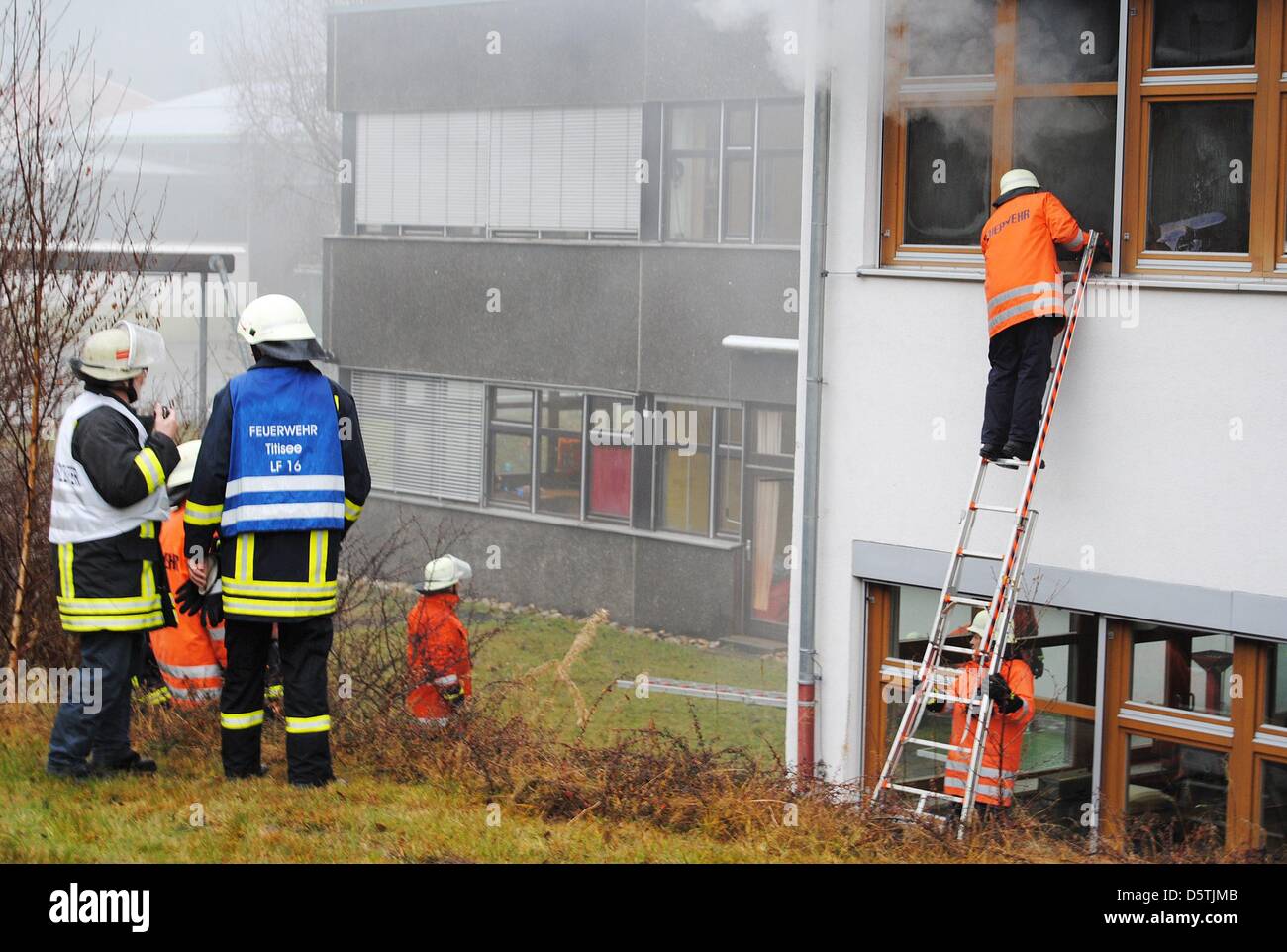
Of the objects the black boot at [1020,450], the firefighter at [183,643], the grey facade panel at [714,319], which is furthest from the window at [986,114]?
the grey facade panel at [714,319]

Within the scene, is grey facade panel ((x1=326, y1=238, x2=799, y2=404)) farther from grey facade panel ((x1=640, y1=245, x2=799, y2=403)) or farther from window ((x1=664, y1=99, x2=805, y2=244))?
window ((x1=664, y1=99, x2=805, y2=244))

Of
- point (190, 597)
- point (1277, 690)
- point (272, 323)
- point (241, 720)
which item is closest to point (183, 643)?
point (190, 597)

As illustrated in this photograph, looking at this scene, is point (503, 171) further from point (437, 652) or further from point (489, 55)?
point (437, 652)

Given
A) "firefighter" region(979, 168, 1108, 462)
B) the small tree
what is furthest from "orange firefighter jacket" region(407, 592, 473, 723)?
"firefighter" region(979, 168, 1108, 462)

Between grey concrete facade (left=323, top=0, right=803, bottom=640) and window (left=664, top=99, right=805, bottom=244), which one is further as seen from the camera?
grey concrete facade (left=323, top=0, right=803, bottom=640)

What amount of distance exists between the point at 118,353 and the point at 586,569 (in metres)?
14.3

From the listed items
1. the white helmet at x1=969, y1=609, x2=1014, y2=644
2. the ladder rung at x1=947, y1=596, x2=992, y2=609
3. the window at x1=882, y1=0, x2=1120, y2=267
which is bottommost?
the white helmet at x1=969, y1=609, x2=1014, y2=644

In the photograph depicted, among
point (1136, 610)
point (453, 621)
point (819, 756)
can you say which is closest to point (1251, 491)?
point (1136, 610)

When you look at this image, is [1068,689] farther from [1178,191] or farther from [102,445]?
[102,445]

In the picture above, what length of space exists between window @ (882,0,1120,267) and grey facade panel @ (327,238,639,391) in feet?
35.4

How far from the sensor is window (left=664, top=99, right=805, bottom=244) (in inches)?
734

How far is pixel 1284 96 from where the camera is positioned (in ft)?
25.2

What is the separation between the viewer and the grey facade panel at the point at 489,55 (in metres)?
20.0

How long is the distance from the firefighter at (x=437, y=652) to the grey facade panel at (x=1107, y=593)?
2318 mm
